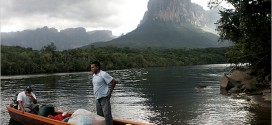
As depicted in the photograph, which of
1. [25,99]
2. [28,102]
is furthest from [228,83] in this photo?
[25,99]

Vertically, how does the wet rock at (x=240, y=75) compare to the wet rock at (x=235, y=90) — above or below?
above

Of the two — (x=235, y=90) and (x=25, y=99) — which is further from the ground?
(x=25, y=99)

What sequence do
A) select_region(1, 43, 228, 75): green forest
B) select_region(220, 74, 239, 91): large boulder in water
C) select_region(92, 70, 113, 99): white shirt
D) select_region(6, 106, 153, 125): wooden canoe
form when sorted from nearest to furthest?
select_region(92, 70, 113, 99): white shirt → select_region(6, 106, 153, 125): wooden canoe → select_region(220, 74, 239, 91): large boulder in water → select_region(1, 43, 228, 75): green forest

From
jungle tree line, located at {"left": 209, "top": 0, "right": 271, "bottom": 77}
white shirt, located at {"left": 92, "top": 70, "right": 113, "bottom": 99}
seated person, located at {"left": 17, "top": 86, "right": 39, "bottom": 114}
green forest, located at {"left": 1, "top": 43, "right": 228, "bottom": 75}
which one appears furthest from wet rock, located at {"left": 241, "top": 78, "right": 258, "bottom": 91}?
green forest, located at {"left": 1, "top": 43, "right": 228, "bottom": 75}

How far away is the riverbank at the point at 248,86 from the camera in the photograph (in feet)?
104

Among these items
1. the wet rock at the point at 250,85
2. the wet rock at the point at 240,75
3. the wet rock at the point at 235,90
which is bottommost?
the wet rock at the point at 235,90

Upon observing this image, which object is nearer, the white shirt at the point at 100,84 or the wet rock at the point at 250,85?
the white shirt at the point at 100,84

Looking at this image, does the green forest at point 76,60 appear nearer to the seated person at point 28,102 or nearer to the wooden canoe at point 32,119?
the wooden canoe at point 32,119

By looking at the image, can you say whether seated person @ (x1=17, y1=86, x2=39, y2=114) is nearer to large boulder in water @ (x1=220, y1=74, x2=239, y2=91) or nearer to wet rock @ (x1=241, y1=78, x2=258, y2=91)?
wet rock @ (x1=241, y1=78, x2=258, y2=91)

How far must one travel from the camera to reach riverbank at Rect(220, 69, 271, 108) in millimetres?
31625

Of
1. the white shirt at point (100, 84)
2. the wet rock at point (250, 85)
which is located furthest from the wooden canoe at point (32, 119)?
the wet rock at point (250, 85)

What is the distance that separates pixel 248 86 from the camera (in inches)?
1537

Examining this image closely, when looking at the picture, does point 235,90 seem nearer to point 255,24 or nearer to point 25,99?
point 255,24

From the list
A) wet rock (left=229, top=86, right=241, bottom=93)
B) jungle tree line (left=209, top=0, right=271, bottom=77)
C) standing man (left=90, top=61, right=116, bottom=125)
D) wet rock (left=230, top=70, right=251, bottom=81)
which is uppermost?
jungle tree line (left=209, top=0, right=271, bottom=77)
